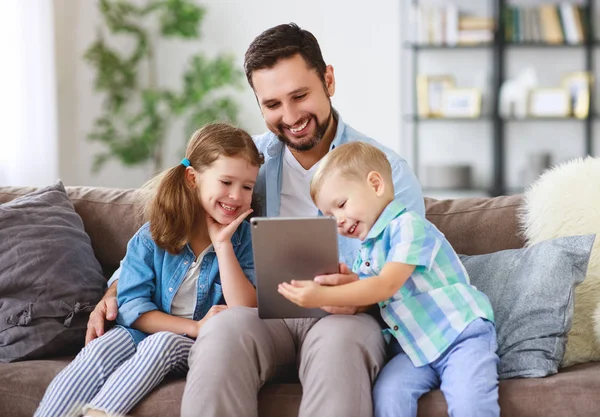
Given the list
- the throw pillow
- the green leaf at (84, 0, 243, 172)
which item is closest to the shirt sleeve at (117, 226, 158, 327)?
the throw pillow

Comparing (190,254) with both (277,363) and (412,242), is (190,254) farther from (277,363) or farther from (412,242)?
(412,242)

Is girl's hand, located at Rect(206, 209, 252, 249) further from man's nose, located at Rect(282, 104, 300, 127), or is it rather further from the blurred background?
the blurred background

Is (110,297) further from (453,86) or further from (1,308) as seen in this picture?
(453,86)

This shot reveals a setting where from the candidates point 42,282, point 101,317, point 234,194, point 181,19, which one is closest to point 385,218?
point 234,194

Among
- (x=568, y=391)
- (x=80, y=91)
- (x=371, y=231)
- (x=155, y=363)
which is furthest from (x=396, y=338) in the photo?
(x=80, y=91)

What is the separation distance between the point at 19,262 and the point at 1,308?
0.42ft

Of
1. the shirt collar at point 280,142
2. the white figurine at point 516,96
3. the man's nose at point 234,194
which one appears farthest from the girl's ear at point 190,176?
the white figurine at point 516,96

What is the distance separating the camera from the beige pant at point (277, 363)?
5.22 feet

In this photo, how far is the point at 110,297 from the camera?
2062mm

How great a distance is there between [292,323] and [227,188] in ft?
1.31

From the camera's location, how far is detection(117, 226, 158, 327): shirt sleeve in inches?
77.8

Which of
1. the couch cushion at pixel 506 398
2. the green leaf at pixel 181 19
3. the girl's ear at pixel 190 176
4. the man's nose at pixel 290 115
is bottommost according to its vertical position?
the couch cushion at pixel 506 398

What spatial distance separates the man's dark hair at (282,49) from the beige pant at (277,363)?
73 cm

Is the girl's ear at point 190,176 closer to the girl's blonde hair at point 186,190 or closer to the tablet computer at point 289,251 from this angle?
the girl's blonde hair at point 186,190
